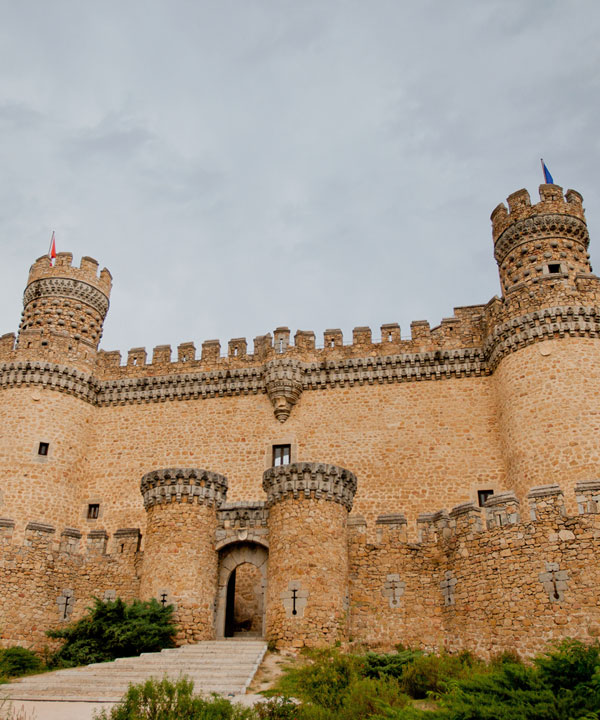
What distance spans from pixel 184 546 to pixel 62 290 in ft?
40.3

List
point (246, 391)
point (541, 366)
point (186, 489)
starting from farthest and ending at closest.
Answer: point (246, 391)
point (541, 366)
point (186, 489)

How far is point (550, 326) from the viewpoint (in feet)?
60.8

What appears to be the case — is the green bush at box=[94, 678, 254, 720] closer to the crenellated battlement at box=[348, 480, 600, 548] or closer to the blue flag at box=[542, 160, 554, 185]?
the crenellated battlement at box=[348, 480, 600, 548]

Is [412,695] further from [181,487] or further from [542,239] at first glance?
[542,239]

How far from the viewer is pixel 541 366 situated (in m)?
18.3

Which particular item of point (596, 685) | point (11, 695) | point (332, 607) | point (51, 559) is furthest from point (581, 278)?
point (11, 695)

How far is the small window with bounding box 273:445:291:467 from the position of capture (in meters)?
20.9

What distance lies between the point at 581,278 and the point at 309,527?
10.4 meters

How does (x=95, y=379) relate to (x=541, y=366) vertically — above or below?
above

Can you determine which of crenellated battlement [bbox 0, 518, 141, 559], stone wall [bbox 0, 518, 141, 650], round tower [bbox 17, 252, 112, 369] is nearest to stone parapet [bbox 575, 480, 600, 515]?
stone wall [bbox 0, 518, 141, 650]

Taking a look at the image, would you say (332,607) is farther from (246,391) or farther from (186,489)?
(246,391)

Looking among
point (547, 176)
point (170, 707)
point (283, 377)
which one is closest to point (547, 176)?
point (547, 176)

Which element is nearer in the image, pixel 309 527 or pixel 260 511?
pixel 309 527

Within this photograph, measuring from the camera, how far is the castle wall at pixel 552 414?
16.8 meters
